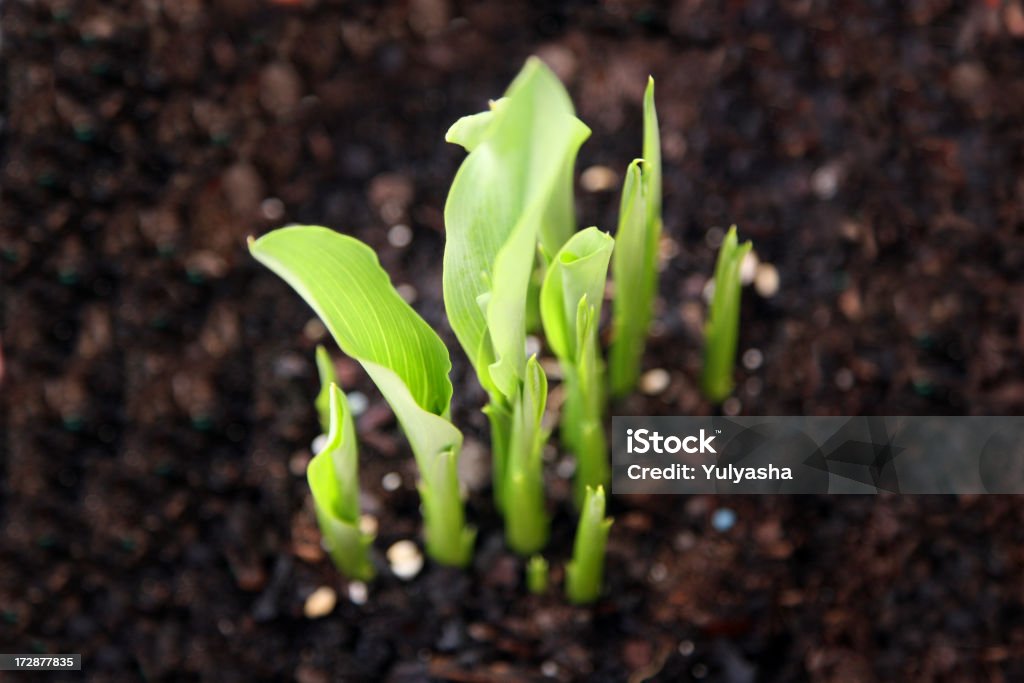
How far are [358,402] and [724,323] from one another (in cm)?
42

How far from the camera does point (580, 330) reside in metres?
0.67

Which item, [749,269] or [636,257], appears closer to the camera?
[636,257]

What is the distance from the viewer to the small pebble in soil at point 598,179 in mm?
1153

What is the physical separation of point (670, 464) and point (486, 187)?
44 cm

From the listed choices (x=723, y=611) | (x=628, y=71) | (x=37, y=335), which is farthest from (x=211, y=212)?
(x=723, y=611)

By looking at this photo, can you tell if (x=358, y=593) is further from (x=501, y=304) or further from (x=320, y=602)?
(x=501, y=304)

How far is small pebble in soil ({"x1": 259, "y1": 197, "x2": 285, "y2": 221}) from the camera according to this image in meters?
1.16

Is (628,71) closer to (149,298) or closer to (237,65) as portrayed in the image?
(237,65)

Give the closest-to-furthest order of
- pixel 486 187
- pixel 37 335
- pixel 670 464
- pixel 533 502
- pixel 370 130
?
pixel 486 187
pixel 533 502
pixel 670 464
pixel 37 335
pixel 370 130

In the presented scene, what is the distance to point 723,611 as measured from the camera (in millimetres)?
894

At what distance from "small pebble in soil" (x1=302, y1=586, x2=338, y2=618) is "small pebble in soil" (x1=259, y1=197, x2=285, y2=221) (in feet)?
1.61

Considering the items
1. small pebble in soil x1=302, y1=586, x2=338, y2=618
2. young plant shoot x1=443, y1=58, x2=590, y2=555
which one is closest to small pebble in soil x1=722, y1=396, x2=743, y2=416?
young plant shoot x1=443, y1=58, x2=590, y2=555

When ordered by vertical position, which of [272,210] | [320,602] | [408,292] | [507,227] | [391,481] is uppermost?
[272,210]

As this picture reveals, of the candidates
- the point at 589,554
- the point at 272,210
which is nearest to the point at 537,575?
the point at 589,554
